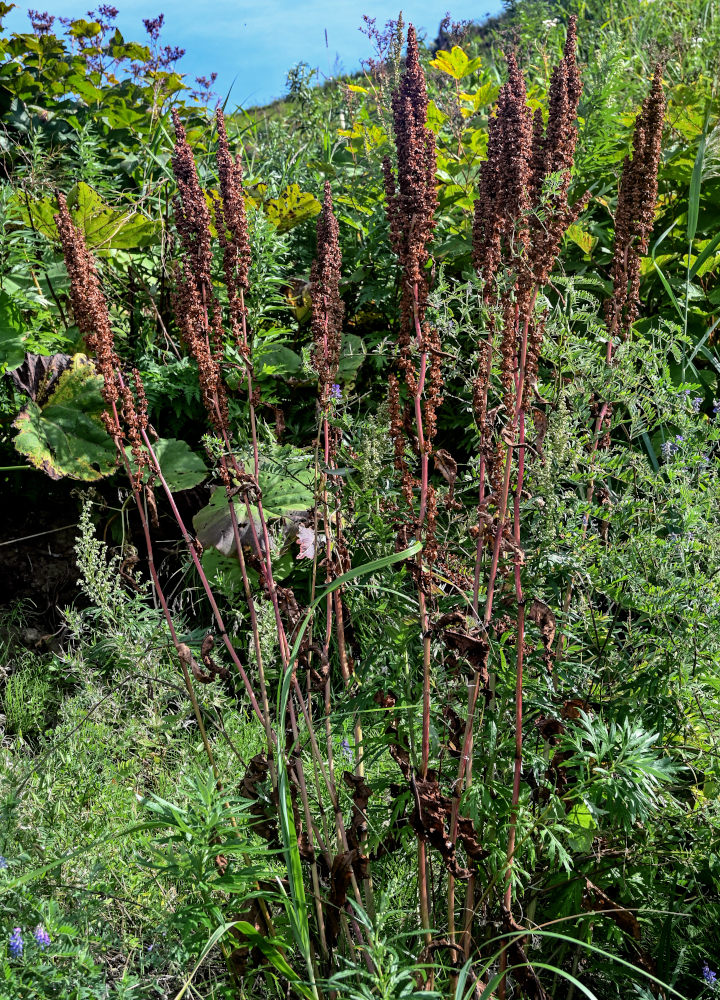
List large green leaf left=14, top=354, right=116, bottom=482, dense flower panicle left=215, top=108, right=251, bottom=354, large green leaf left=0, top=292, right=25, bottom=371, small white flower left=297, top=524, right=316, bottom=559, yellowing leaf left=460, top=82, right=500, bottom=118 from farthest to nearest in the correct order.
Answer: yellowing leaf left=460, top=82, right=500, bottom=118, large green leaf left=0, top=292, right=25, bottom=371, large green leaf left=14, top=354, right=116, bottom=482, small white flower left=297, top=524, right=316, bottom=559, dense flower panicle left=215, top=108, right=251, bottom=354

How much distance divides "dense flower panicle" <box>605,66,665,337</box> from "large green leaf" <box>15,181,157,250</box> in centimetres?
263

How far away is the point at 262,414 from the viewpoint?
417 cm

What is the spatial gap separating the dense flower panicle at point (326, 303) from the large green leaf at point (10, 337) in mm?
2187

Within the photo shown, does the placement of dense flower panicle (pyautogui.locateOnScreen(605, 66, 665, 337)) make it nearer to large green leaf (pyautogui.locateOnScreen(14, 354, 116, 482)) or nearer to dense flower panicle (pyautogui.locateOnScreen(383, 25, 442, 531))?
dense flower panicle (pyautogui.locateOnScreen(383, 25, 442, 531))

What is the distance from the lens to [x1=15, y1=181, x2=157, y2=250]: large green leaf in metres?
3.89

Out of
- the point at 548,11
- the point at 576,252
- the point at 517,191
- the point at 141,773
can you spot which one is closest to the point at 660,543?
the point at 517,191

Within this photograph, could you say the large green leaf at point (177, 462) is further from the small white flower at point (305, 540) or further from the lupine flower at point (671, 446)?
the lupine flower at point (671, 446)

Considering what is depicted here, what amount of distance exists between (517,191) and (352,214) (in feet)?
9.87

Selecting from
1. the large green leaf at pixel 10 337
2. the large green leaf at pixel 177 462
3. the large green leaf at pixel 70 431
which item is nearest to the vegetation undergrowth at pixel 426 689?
the large green leaf at pixel 177 462

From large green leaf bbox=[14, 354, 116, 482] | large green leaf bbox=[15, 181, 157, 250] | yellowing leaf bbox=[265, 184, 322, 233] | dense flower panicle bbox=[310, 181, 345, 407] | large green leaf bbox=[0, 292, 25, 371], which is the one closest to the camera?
dense flower panicle bbox=[310, 181, 345, 407]

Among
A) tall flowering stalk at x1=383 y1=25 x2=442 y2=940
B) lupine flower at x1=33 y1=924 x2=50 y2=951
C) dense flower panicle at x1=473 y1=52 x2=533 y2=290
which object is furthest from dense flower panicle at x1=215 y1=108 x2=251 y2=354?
lupine flower at x1=33 y1=924 x2=50 y2=951

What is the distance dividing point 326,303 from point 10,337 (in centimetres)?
232

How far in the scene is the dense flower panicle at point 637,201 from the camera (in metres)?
1.93

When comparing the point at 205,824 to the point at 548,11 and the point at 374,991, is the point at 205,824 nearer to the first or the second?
the point at 374,991
